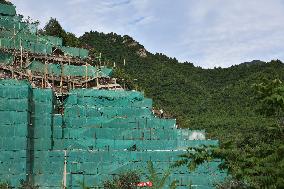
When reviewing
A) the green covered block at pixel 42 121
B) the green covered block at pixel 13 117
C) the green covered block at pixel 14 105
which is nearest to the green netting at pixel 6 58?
the green covered block at pixel 42 121

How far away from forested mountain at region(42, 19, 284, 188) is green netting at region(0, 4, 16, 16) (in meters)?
12.1

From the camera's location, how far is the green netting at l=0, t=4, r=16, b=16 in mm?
50031

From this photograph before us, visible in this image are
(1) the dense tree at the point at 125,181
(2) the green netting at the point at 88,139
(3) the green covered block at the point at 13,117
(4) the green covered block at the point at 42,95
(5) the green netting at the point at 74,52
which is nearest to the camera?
(1) the dense tree at the point at 125,181

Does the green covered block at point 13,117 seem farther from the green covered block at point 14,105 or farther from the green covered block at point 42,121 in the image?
the green covered block at point 42,121

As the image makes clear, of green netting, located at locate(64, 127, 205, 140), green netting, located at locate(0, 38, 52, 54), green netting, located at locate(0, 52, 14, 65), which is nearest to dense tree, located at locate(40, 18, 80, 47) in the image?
green netting, located at locate(0, 38, 52, 54)

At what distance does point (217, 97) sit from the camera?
236ft

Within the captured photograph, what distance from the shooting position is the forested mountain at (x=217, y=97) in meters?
10.2

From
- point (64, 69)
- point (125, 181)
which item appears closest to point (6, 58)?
point (64, 69)

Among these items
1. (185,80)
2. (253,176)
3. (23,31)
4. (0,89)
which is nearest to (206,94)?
(185,80)

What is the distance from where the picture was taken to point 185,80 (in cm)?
8188

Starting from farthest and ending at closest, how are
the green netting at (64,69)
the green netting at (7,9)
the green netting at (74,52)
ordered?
the green netting at (7,9), the green netting at (74,52), the green netting at (64,69)

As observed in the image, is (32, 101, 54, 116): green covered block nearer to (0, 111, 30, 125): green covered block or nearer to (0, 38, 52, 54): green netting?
(0, 111, 30, 125): green covered block

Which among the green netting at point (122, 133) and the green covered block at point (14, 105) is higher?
the green covered block at point (14, 105)

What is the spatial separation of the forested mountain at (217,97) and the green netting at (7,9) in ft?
39.7
